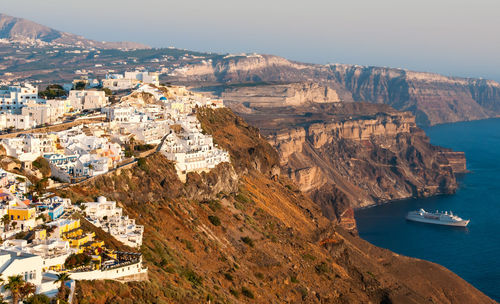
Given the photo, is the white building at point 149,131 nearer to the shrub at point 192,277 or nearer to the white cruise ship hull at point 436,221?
the shrub at point 192,277

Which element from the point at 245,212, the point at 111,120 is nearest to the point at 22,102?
the point at 111,120

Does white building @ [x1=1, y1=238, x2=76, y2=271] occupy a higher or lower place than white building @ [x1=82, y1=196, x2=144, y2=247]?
higher

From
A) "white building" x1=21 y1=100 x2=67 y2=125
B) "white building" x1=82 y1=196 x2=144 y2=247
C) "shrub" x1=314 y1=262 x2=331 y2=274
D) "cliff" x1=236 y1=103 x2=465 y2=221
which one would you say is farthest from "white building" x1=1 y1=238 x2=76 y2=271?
"cliff" x1=236 y1=103 x2=465 y2=221

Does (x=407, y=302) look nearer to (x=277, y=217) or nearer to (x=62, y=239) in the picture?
(x=277, y=217)

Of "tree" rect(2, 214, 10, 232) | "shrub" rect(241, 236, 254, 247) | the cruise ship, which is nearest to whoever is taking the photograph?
"tree" rect(2, 214, 10, 232)

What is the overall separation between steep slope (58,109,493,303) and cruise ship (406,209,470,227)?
1649 inches

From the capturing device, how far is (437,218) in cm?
12662

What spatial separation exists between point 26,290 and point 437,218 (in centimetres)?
10802

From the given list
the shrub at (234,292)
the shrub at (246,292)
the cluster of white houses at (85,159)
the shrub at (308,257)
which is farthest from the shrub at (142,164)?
the shrub at (308,257)

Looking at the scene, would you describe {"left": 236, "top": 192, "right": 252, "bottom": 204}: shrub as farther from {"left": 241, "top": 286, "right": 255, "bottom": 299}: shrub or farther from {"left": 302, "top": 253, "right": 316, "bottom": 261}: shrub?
{"left": 241, "top": 286, "right": 255, "bottom": 299}: shrub

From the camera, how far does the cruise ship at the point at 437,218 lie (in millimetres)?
122681

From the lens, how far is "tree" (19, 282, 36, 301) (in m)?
26.1

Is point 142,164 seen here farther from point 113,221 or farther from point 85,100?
point 85,100

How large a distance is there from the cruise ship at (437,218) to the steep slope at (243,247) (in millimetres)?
41876
